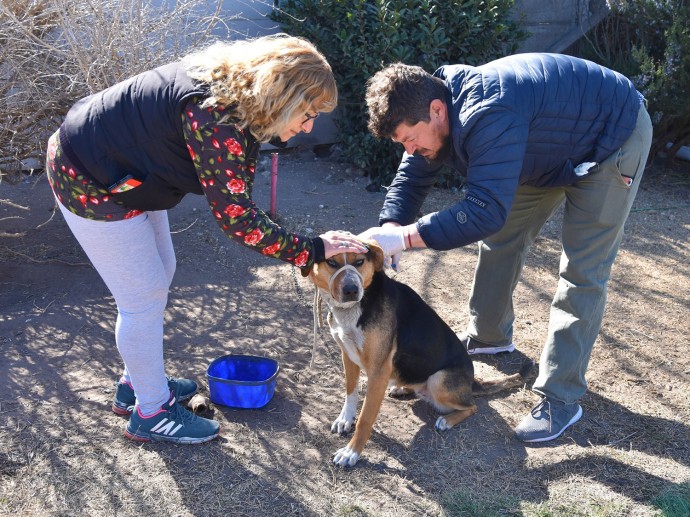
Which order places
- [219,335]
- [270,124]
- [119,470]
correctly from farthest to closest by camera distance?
[219,335]
[119,470]
[270,124]

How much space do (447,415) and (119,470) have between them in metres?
2.05

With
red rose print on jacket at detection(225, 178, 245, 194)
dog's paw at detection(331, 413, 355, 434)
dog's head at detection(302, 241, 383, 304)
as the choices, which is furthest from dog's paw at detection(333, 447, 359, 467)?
red rose print on jacket at detection(225, 178, 245, 194)

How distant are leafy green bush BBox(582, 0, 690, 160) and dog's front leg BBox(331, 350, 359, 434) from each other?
642 centimetres

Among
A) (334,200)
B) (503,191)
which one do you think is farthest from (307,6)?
(503,191)

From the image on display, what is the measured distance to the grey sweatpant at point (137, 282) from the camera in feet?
11.3

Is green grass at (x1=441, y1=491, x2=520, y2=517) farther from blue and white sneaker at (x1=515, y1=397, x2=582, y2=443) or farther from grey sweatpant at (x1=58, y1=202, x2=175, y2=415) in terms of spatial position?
grey sweatpant at (x1=58, y1=202, x2=175, y2=415)

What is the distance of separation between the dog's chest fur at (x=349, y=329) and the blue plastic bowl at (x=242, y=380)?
56 centimetres

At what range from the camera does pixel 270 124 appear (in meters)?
3.08

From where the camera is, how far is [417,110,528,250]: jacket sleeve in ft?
11.5

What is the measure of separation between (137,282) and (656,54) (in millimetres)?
8459

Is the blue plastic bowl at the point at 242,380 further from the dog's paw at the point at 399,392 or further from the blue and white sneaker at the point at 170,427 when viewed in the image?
the dog's paw at the point at 399,392

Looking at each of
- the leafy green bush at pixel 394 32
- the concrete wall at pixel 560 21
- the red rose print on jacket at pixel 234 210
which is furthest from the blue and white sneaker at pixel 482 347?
the concrete wall at pixel 560 21

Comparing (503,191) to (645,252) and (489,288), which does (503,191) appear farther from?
(645,252)

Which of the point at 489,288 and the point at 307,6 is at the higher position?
the point at 307,6
